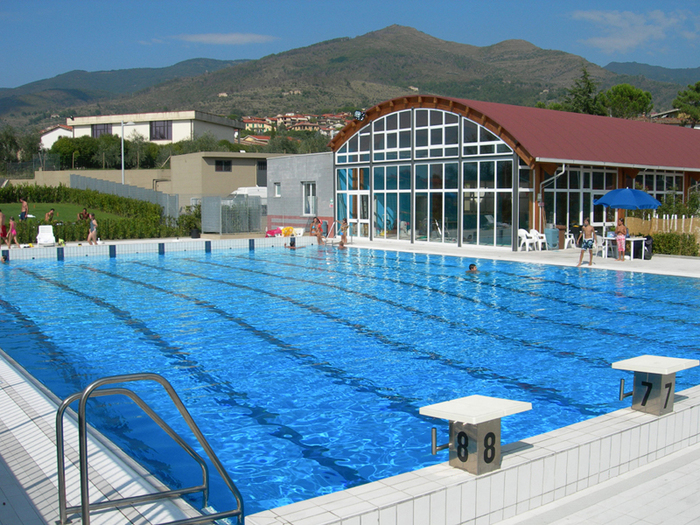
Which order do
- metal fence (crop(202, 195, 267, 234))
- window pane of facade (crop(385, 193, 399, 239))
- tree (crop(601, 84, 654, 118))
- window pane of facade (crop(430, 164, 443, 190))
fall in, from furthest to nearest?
tree (crop(601, 84, 654, 118))
metal fence (crop(202, 195, 267, 234))
window pane of facade (crop(385, 193, 399, 239))
window pane of facade (crop(430, 164, 443, 190))

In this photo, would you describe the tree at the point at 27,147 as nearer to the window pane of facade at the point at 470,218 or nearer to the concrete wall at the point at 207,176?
the concrete wall at the point at 207,176

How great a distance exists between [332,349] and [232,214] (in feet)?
76.1

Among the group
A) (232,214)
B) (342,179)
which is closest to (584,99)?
(342,179)

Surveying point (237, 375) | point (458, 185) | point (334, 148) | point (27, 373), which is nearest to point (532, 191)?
point (458, 185)

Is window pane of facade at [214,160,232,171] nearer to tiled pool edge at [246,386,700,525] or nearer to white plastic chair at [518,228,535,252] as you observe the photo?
white plastic chair at [518,228,535,252]

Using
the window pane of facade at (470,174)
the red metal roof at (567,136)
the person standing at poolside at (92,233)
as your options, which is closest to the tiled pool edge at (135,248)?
the person standing at poolside at (92,233)

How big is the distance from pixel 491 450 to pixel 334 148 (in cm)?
2653

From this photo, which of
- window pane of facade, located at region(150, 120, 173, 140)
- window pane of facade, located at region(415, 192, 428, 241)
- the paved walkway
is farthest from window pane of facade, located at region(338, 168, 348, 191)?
window pane of facade, located at region(150, 120, 173, 140)

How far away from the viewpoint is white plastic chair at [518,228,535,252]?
22156 millimetres

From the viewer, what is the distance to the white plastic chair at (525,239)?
22156 millimetres

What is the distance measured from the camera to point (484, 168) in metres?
23.1

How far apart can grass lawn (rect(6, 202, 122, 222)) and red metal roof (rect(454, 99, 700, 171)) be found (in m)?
24.5

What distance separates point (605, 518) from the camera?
3.89 meters

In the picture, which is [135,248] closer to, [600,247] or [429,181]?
[429,181]
